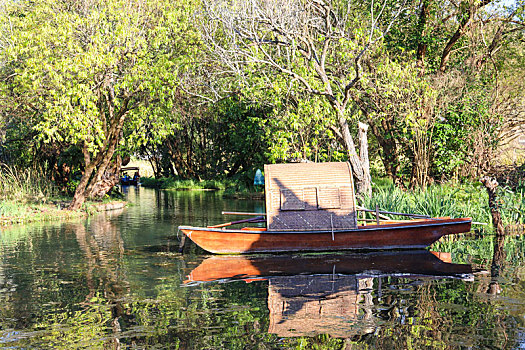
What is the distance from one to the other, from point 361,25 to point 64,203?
1601cm

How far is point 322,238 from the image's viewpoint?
16078 millimetres

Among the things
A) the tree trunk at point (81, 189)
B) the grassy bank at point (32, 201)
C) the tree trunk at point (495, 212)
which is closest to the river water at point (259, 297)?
the tree trunk at point (495, 212)

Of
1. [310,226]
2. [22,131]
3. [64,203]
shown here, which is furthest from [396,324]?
[22,131]

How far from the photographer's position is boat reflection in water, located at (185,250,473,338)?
31.2ft

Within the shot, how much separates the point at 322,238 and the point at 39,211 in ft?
49.6

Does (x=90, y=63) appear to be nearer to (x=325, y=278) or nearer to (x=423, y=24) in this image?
(x=423, y=24)

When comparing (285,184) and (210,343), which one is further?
(285,184)

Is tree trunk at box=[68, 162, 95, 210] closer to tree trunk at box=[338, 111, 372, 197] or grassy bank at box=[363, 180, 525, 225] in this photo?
tree trunk at box=[338, 111, 372, 197]

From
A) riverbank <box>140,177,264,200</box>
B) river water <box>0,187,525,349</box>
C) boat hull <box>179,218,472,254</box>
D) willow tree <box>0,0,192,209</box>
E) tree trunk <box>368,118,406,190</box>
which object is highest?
willow tree <box>0,0,192,209</box>

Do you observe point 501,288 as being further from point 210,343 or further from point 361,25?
point 361,25

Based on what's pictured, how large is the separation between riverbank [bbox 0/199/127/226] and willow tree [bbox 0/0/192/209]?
663mm

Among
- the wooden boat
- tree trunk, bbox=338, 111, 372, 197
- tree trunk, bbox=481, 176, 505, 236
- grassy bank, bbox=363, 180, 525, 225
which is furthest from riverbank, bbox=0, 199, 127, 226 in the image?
tree trunk, bbox=481, 176, 505, 236

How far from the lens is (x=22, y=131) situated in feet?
98.9

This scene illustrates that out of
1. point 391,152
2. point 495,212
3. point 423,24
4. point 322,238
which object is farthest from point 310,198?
point 423,24
